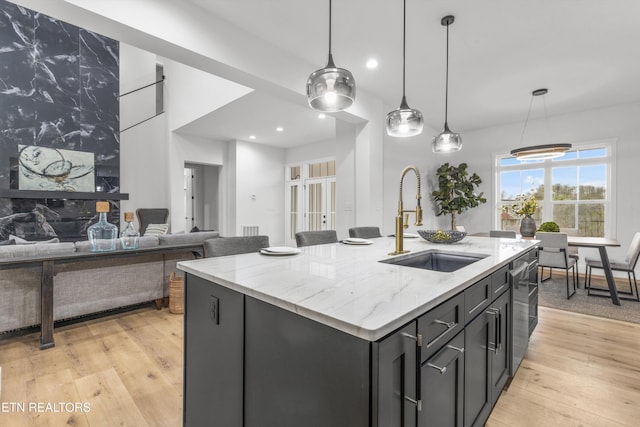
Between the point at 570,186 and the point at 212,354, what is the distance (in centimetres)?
656

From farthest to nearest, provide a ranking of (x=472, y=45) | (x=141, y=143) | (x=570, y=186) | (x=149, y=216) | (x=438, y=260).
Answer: (x=141, y=143), (x=149, y=216), (x=570, y=186), (x=472, y=45), (x=438, y=260)

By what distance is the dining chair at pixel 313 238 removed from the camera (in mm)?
2576

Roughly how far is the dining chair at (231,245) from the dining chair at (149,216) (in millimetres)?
4966

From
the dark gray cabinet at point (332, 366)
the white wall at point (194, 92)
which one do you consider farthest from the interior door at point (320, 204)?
the dark gray cabinet at point (332, 366)

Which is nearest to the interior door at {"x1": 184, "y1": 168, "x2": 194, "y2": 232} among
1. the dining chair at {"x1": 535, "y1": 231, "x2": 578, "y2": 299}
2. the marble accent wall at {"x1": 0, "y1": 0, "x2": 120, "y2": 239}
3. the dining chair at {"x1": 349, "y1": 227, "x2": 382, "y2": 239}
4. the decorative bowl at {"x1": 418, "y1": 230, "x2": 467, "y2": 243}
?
the marble accent wall at {"x1": 0, "y1": 0, "x2": 120, "y2": 239}

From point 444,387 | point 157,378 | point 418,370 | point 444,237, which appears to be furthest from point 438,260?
point 157,378

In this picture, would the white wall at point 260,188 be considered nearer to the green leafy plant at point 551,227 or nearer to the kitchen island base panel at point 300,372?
the green leafy plant at point 551,227

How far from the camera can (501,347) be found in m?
1.70

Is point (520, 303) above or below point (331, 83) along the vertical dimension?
below

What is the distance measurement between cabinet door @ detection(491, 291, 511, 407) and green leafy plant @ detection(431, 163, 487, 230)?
169 inches

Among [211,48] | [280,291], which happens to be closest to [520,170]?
[211,48]

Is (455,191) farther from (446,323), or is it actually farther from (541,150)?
(446,323)

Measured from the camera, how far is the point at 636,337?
8.93 ft

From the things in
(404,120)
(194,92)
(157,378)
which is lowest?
(157,378)
